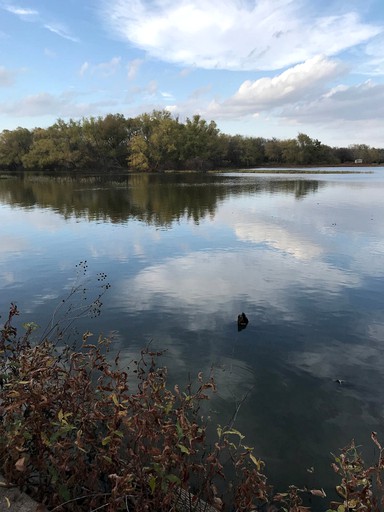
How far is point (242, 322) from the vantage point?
11469 mm

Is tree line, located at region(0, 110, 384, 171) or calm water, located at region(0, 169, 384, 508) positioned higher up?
tree line, located at region(0, 110, 384, 171)

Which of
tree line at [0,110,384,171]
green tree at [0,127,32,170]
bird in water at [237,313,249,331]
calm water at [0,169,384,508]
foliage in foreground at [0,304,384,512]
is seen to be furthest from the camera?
green tree at [0,127,32,170]

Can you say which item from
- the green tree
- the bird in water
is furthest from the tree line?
the bird in water

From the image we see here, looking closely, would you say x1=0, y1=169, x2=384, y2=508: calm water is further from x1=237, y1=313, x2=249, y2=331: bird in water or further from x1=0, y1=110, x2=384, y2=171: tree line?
x1=0, y1=110, x2=384, y2=171: tree line

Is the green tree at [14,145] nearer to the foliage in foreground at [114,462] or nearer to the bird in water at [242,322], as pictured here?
the bird in water at [242,322]

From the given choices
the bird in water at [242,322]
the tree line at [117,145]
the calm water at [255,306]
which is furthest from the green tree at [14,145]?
the bird in water at [242,322]

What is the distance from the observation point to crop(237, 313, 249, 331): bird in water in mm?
11430

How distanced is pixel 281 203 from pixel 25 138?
134372mm

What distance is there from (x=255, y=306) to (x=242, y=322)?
1787 millimetres

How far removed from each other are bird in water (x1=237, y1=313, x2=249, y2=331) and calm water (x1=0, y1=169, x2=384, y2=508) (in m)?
0.24

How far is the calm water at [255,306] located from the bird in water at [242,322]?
24cm

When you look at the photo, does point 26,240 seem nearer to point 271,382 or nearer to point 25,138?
point 271,382

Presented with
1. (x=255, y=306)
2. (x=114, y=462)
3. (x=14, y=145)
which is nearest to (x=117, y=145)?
(x=14, y=145)

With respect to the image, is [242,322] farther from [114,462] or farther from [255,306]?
[114,462]
